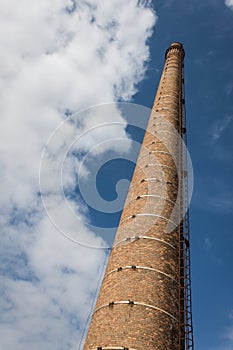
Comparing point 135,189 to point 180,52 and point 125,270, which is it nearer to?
point 125,270

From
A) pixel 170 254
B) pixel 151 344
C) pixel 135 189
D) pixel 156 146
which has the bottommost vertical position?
pixel 151 344

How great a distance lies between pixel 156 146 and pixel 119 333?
33.1 feet

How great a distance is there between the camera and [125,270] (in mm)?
12352

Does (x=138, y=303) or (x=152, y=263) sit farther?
(x=152, y=263)

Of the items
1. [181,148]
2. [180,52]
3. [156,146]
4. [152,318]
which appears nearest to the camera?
[152,318]

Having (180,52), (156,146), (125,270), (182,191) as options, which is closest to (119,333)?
(125,270)

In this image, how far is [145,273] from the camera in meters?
12.1

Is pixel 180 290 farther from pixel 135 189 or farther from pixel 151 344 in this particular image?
pixel 135 189

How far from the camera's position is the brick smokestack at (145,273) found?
10.5 meters

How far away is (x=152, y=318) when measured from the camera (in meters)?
10.8

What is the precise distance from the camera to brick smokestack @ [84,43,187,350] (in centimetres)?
1052

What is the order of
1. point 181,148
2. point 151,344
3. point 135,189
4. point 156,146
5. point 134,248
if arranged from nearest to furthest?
1. point 151,344
2. point 134,248
3. point 135,189
4. point 156,146
5. point 181,148

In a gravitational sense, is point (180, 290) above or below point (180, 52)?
below

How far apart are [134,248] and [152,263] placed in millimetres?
982
